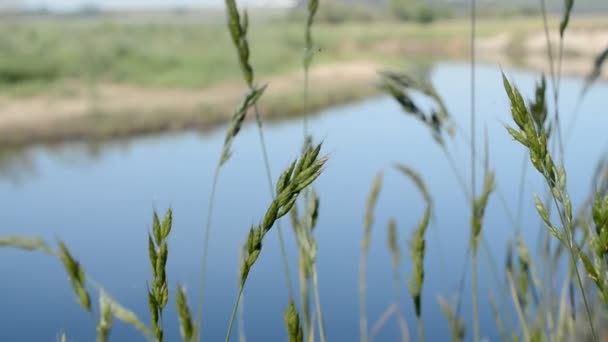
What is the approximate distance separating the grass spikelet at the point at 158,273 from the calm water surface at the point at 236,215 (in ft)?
0.83

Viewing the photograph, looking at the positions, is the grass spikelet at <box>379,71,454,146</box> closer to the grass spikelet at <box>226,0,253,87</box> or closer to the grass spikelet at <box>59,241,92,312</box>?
the grass spikelet at <box>226,0,253,87</box>

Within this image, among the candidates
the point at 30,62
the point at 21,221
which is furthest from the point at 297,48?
the point at 21,221

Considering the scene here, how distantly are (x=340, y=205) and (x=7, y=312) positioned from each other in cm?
204

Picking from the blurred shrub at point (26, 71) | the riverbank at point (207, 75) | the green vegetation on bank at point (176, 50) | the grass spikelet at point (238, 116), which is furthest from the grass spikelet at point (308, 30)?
the blurred shrub at point (26, 71)

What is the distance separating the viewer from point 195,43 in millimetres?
13258

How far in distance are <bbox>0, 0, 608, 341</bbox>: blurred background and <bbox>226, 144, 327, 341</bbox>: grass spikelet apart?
0.09 ft

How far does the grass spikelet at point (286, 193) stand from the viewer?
0.42m

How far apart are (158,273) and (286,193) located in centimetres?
11

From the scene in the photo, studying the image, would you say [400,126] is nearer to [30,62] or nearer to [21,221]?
[21,221]

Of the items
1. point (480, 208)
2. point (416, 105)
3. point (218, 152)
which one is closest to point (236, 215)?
point (218, 152)

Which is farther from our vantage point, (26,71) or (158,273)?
(26,71)

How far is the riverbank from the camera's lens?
706cm

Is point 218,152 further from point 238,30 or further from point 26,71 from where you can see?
point 238,30

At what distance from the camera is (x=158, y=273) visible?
46 cm
